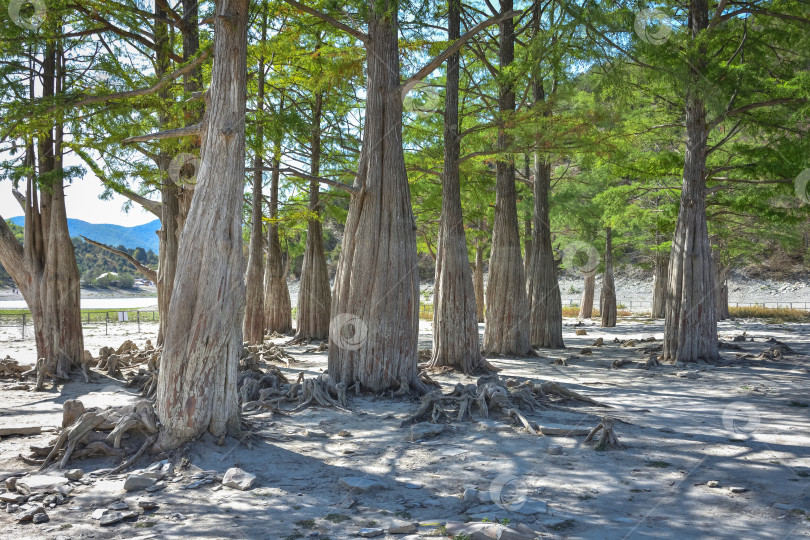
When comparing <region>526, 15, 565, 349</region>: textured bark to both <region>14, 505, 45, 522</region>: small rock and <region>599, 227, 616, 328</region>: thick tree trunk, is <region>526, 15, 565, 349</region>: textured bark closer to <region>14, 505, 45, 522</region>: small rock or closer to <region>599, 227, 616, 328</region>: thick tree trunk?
<region>599, 227, 616, 328</region>: thick tree trunk

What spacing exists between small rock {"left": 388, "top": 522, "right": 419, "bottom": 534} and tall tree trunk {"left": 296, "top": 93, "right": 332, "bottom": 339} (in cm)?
1512

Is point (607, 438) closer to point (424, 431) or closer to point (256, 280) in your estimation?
point (424, 431)

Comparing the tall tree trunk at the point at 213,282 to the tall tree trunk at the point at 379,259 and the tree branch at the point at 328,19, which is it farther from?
the tall tree trunk at the point at 379,259

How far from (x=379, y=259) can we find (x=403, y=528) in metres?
6.25

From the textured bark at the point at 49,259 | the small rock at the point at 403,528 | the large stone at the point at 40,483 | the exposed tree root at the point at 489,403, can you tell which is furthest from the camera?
the textured bark at the point at 49,259

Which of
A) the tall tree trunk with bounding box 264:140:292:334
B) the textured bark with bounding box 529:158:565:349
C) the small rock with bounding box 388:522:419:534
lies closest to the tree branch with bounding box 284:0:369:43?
the small rock with bounding box 388:522:419:534

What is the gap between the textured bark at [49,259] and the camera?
11.5 m

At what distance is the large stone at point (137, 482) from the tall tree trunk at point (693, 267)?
12.1 metres

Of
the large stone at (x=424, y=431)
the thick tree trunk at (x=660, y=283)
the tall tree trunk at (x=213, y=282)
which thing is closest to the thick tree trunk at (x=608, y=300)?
the thick tree trunk at (x=660, y=283)

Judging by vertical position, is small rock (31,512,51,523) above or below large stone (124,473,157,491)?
below

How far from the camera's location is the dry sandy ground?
442 cm

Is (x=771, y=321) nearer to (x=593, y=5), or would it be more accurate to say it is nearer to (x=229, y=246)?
(x=593, y=5)

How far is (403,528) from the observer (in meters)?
4.30

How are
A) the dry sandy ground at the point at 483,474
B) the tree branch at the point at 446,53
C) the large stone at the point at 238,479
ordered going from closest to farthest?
the dry sandy ground at the point at 483,474
the large stone at the point at 238,479
the tree branch at the point at 446,53
